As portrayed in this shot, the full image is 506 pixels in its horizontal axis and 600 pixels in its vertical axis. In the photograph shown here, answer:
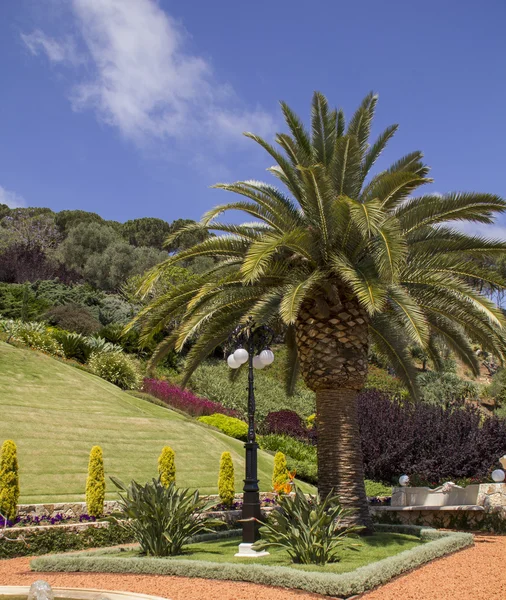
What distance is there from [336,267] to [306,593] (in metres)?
5.43


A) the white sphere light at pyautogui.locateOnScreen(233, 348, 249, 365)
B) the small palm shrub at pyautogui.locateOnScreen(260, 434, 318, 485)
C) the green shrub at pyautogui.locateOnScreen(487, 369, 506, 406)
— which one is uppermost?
the green shrub at pyautogui.locateOnScreen(487, 369, 506, 406)

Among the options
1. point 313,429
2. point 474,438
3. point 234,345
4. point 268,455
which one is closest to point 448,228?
point 234,345

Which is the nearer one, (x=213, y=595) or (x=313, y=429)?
(x=213, y=595)

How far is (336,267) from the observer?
420 inches

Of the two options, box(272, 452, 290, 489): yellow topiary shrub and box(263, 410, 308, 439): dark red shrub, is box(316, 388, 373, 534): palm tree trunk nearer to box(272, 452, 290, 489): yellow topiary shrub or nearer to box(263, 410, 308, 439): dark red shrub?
box(272, 452, 290, 489): yellow topiary shrub

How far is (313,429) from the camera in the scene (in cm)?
2589

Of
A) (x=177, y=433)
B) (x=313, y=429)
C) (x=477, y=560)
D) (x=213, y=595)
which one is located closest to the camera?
(x=213, y=595)

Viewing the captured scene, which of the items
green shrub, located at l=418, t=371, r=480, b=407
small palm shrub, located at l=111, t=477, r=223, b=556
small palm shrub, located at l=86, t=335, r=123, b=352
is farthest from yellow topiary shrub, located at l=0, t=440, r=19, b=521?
green shrub, located at l=418, t=371, r=480, b=407

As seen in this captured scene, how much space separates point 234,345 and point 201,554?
381 cm

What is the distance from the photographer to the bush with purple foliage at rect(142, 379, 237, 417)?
83.4 ft

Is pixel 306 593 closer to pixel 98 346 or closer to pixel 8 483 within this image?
pixel 8 483

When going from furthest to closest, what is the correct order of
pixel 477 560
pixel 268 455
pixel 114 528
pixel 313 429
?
pixel 313 429, pixel 268 455, pixel 114 528, pixel 477 560

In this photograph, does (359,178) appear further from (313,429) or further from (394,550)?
(313,429)

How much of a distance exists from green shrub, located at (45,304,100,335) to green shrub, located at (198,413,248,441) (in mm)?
10679
